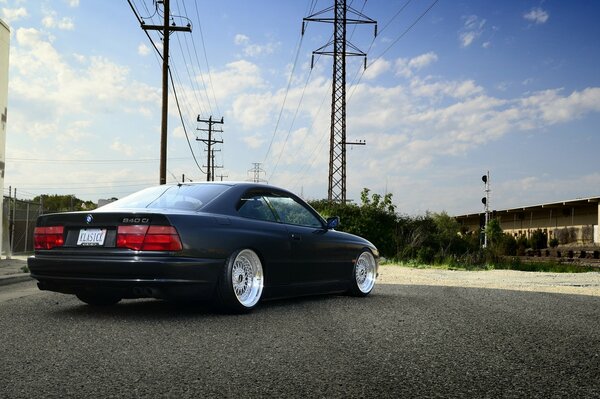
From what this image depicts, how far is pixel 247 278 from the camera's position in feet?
22.5

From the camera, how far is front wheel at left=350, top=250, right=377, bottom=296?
8.67m

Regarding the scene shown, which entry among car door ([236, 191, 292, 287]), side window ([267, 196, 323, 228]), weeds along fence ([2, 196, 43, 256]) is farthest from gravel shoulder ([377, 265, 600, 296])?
weeds along fence ([2, 196, 43, 256])

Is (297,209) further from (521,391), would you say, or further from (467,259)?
(467,259)

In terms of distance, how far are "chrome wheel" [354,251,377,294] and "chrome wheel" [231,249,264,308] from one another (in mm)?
2122

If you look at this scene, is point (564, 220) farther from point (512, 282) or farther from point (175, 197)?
point (175, 197)

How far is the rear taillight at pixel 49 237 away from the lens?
6531 mm

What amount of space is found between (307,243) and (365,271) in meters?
1.51

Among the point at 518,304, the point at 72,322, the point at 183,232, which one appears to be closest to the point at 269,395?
the point at 183,232

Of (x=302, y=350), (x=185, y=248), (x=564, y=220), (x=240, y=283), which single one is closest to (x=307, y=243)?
(x=240, y=283)

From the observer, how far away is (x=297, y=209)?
7922 millimetres

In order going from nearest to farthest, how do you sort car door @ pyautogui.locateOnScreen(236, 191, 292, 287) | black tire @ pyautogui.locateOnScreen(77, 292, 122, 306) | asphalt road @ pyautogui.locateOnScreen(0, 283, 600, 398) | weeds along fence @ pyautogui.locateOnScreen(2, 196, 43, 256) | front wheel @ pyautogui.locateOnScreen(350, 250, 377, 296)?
asphalt road @ pyautogui.locateOnScreen(0, 283, 600, 398)
car door @ pyautogui.locateOnScreen(236, 191, 292, 287)
black tire @ pyautogui.locateOnScreen(77, 292, 122, 306)
front wheel @ pyautogui.locateOnScreen(350, 250, 377, 296)
weeds along fence @ pyautogui.locateOnScreen(2, 196, 43, 256)

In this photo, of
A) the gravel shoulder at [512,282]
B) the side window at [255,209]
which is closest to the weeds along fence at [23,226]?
the gravel shoulder at [512,282]

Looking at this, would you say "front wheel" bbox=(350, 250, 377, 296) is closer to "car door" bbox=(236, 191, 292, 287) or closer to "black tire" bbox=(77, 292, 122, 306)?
"car door" bbox=(236, 191, 292, 287)

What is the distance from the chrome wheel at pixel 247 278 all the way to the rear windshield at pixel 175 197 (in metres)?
0.71
